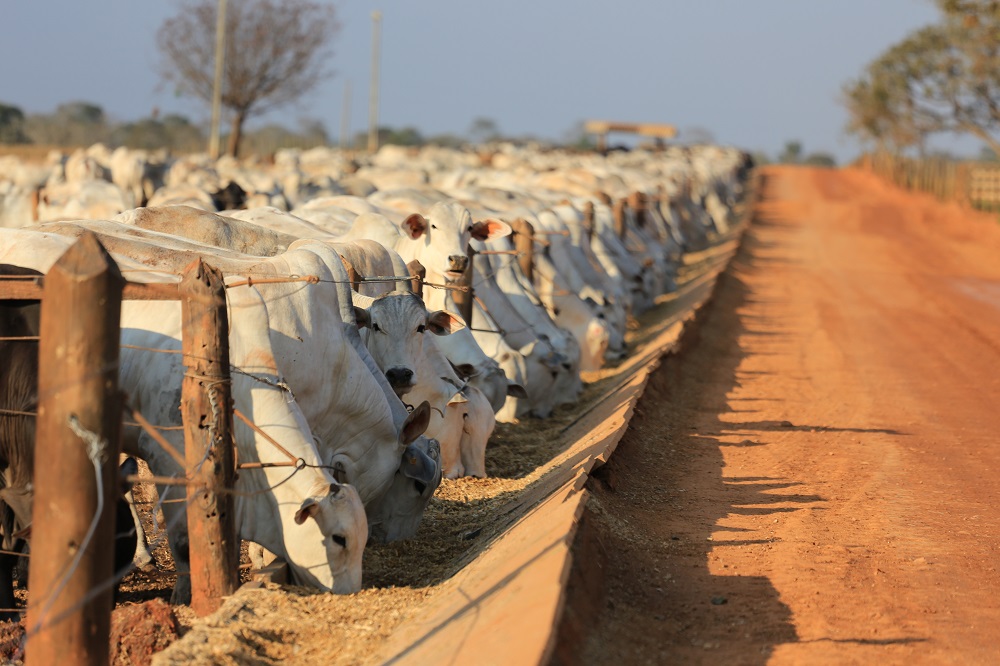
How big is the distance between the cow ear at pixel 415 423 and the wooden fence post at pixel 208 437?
5.46 ft

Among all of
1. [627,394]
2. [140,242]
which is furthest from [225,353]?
[627,394]

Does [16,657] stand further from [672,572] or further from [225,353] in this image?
[672,572]

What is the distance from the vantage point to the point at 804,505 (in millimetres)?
8359

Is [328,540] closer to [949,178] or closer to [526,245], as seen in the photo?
[526,245]

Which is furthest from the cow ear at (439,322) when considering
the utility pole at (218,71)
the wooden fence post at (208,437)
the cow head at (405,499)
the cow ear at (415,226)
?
the utility pole at (218,71)

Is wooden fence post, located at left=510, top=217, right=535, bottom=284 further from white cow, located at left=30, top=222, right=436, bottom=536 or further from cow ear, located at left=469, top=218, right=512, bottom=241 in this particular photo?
white cow, located at left=30, top=222, right=436, bottom=536

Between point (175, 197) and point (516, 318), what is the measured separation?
16.4 ft

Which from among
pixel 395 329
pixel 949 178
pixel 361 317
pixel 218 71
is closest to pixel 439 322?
pixel 395 329

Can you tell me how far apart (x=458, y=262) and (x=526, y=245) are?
405 cm

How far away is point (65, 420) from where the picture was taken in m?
4.68

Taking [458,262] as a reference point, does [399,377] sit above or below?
below

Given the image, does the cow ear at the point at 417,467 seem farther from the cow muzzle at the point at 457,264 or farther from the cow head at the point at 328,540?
the cow muzzle at the point at 457,264

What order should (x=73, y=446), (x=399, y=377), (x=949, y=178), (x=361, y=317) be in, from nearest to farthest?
(x=73, y=446)
(x=361, y=317)
(x=399, y=377)
(x=949, y=178)

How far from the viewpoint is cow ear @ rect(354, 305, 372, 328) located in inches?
316
